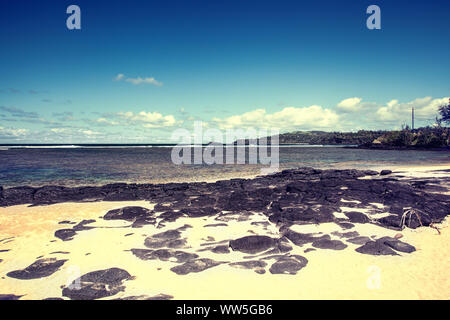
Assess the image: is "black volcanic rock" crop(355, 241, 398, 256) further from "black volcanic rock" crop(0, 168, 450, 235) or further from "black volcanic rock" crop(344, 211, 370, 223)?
"black volcanic rock" crop(344, 211, 370, 223)

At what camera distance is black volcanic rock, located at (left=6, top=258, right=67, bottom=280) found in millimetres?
6473

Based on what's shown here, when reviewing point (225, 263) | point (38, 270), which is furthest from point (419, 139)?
point (38, 270)

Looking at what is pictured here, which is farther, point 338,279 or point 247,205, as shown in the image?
point 247,205

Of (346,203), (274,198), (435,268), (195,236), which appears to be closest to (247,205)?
(274,198)

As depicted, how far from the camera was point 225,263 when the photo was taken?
705 cm

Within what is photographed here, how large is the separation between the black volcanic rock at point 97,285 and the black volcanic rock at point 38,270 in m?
1.16

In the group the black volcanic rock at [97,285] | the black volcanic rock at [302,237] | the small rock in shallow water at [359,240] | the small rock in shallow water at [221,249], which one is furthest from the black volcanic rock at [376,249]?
the black volcanic rock at [97,285]

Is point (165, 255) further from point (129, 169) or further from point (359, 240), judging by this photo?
point (129, 169)

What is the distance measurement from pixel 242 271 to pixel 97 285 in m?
3.53

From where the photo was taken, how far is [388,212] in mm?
11570

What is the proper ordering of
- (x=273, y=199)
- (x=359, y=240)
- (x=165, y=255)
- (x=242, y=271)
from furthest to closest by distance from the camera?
(x=273, y=199), (x=359, y=240), (x=165, y=255), (x=242, y=271)

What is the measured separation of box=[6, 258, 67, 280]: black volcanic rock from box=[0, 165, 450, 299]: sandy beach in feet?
0.49
